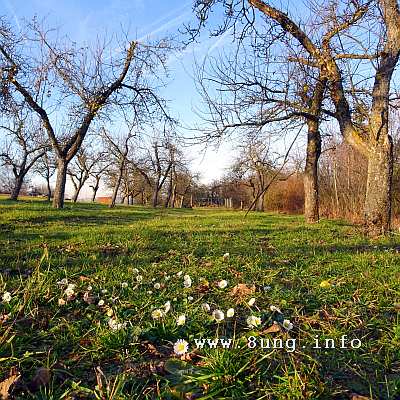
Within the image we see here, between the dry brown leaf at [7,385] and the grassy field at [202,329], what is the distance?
0.11 ft

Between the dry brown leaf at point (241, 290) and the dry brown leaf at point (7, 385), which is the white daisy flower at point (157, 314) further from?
the dry brown leaf at point (7, 385)

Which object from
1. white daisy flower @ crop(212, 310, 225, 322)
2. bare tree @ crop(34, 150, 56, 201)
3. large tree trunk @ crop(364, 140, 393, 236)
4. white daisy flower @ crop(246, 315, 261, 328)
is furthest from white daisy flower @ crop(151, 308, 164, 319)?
bare tree @ crop(34, 150, 56, 201)

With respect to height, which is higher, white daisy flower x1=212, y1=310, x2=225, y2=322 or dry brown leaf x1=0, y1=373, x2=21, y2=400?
white daisy flower x1=212, y1=310, x2=225, y2=322

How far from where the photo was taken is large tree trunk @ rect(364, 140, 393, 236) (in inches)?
281

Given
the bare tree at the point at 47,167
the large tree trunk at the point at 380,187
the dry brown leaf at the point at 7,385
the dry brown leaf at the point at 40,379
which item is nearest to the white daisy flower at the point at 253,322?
the dry brown leaf at the point at 40,379

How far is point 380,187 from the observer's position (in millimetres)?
7184

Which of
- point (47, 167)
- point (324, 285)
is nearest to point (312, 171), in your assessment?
point (324, 285)

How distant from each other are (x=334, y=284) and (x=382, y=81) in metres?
5.67

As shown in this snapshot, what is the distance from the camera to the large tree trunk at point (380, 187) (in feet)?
23.4

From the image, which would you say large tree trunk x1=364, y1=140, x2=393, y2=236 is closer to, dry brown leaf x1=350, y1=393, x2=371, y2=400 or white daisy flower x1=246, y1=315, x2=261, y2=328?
white daisy flower x1=246, y1=315, x2=261, y2=328

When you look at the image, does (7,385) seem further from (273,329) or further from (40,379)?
(273,329)

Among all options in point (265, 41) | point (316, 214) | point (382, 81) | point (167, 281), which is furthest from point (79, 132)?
point (167, 281)

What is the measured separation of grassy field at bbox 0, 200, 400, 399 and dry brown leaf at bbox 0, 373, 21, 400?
0.11 feet

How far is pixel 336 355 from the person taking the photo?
1.99m
